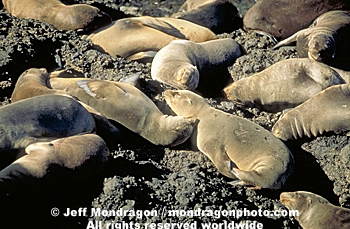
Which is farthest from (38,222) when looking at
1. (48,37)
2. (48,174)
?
(48,37)

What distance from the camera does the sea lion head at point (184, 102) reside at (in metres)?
4.88

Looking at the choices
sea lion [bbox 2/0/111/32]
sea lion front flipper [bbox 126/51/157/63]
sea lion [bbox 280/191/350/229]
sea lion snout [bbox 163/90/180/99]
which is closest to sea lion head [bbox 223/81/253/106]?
sea lion snout [bbox 163/90/180/99]

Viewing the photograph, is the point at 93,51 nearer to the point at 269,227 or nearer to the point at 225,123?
the point at 225,123

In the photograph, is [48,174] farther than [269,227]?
No

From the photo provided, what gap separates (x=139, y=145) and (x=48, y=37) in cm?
193

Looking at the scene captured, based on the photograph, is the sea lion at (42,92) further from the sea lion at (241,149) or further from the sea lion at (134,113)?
the sea lion at (241,149)

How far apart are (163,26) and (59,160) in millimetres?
2851

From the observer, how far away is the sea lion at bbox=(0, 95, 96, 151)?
379 centimetres

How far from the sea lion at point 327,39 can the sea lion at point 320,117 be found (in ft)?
2.02

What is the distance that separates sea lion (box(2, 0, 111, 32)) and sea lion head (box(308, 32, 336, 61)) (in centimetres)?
228

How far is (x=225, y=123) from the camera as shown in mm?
4570

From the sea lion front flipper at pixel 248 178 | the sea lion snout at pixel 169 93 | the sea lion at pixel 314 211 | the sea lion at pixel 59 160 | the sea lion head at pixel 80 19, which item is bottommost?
the sea lion at pixel 314 211

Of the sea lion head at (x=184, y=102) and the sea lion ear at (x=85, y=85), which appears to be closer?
the sea lion ear at (x=85, y=85)

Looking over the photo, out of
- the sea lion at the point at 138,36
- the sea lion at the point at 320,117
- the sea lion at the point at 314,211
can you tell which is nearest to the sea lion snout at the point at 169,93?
the sea lion at the point at 138,36
